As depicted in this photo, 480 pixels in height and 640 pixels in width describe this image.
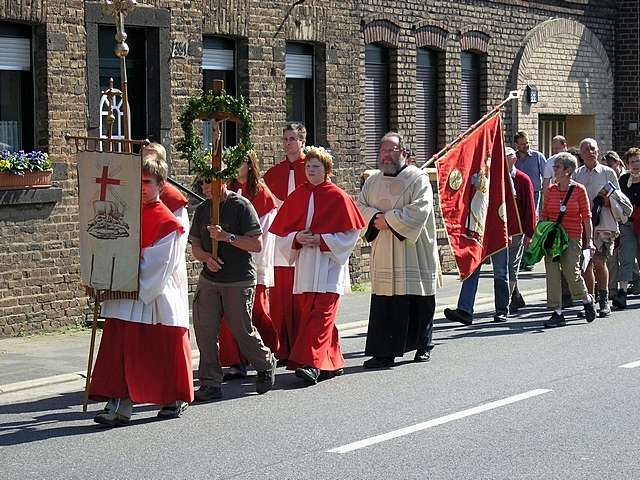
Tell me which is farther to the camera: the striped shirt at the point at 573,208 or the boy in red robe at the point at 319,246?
the striped shirt at the point at 573,208

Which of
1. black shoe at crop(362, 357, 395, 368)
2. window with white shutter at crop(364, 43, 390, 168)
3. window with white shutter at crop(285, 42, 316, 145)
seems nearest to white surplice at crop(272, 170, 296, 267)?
black shoe at crop(362, 357, 395, 368)

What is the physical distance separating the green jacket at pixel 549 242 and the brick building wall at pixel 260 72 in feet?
14.4

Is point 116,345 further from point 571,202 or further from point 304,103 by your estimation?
point 304,103

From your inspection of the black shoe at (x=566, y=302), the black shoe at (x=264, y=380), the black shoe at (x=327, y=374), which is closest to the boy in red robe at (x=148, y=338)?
the black shoe at (x=264, y=380)

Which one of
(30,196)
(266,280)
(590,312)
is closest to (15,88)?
(30,196)

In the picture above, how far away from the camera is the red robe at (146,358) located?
962 centimetres

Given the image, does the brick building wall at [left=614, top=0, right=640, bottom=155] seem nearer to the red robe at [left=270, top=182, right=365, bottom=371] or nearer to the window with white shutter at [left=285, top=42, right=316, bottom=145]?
the window with white shutter at [left=285, top=42, right=316, bottom=145]

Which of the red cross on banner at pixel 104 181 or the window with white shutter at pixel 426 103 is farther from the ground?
the window with white shutter at pixel 426 103

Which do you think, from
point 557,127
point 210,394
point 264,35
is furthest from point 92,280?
point 557,127

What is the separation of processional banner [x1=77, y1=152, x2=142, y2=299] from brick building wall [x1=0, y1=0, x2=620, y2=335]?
14.5 ft

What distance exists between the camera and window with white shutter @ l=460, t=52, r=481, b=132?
906 inches

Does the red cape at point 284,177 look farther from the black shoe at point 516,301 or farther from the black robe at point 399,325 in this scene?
the black shoe at point 516,301

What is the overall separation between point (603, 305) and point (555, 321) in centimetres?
121

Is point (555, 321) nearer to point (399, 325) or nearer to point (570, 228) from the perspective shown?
point (570, 228)
